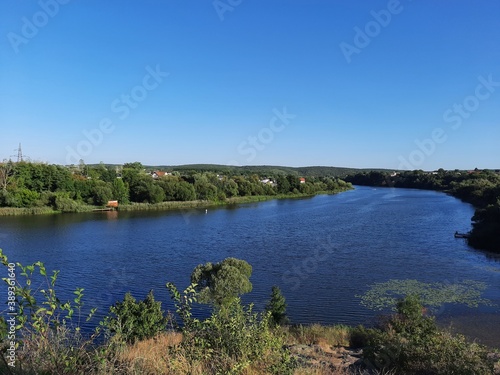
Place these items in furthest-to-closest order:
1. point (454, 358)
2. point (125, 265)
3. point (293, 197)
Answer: point (293, 197) < point (125, 265) < point (454, 358)

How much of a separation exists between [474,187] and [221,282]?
2180 inches

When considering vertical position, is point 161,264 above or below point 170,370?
below

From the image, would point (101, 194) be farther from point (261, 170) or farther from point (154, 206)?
point (261, 170)

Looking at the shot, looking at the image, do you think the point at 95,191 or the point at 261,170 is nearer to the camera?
the point at 95,191

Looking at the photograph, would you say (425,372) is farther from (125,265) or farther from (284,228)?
(284,228)

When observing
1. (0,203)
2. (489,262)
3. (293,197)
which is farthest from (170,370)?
(293,197)

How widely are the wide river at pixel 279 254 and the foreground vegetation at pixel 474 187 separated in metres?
1.75

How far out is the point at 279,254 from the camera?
22.8 meters

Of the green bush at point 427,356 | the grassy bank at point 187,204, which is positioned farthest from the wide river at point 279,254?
the grassy bank at point 187,204

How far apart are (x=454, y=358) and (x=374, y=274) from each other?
1281 centimetres

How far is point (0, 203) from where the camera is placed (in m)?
40.7

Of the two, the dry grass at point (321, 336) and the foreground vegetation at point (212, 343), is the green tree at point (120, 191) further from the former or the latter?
the dry grass at point (321, 336)

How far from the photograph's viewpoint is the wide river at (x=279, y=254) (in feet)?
49.3

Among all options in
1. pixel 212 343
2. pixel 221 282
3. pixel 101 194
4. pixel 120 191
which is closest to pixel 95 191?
pixel 101 194
